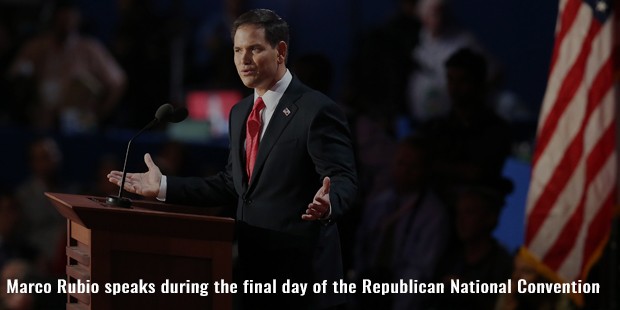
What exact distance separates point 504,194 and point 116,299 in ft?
9.90

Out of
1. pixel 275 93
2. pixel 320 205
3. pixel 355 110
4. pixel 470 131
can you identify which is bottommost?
pixel 320 205

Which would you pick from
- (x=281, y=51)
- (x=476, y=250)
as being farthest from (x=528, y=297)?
(x=281, y=51)

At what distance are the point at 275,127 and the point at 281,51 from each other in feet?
0.74

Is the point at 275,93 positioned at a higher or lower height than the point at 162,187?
higher

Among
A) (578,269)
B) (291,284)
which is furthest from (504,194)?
(291,284)

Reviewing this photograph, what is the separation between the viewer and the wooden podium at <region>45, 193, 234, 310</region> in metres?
3.74

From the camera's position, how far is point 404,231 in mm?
6625

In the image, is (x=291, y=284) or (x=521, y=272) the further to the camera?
(x=521, y=272)

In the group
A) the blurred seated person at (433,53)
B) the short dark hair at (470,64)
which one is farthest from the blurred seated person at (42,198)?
the short dark hair at (470,64)

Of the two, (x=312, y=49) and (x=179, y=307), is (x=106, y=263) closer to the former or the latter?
(x=179, y=307)

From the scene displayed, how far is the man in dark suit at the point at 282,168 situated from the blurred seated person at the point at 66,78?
17.9 ft

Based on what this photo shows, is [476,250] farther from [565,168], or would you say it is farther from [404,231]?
[565,168]

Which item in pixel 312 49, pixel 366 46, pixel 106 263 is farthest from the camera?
pixel 312 49

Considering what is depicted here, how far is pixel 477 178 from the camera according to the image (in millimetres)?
6422
